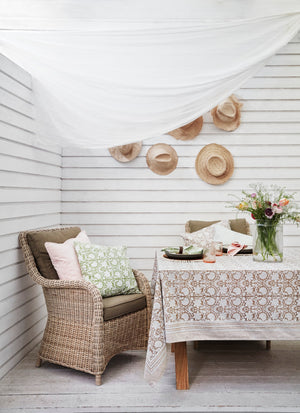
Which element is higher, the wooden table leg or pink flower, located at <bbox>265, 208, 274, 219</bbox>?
pink flower, located at <bbox>265, 208, 274, 219</bbox>

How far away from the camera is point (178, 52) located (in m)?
2.59

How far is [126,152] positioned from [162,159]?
36cm

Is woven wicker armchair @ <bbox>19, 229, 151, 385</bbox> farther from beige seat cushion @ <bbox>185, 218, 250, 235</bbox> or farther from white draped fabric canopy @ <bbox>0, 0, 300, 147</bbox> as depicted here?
beige seat cushion @ <bbox>185, 218, 250, 235</bbox>

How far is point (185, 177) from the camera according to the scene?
4051 mm

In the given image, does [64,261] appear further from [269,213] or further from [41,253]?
[269,213]

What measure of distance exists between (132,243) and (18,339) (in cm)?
153

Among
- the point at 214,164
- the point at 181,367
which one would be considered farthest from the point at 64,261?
the point at 214,164

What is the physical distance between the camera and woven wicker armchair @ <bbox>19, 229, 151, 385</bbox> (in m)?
2.56

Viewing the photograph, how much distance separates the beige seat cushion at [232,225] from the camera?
3.79 metres

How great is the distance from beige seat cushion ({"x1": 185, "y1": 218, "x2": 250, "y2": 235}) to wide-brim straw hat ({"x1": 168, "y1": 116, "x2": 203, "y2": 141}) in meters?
0.86

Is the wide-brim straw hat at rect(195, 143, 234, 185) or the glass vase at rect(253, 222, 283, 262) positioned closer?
the glass vase at rect(253, 222, 283, 262)

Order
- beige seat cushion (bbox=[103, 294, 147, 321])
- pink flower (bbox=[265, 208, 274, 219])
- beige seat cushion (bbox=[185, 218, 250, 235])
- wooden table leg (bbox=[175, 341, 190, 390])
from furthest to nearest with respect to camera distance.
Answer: beige seat cushion (bbox=[185, 218, 250, 235]), beige seat cushion (bbox=[103, 294, 147, 321]), pink flower (bbox=[265, 208, 274, 219]), wooden table leg (bbox=[175, 341, 190, 390])

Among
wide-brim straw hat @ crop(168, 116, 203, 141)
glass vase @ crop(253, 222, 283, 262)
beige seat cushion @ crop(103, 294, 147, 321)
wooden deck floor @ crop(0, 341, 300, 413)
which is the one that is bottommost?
wooden deck floor @ crop(0, 341, 300, 413)

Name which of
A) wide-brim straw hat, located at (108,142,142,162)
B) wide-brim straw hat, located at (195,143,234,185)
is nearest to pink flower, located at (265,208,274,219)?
wide-brim straw hat, located at (195,143,234,185)
